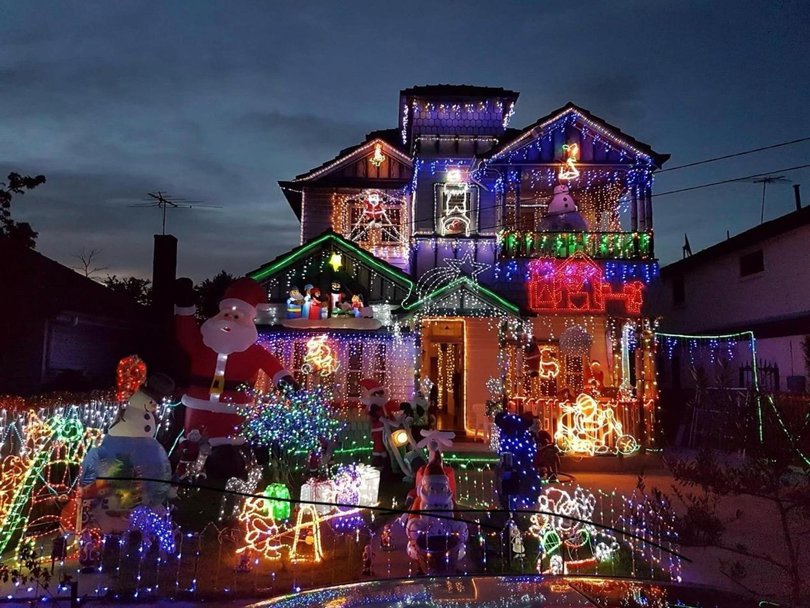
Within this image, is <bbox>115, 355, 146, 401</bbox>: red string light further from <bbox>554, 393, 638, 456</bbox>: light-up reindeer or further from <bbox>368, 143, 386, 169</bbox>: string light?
<bbox>368, 143, 386, 169</bbox>: string light

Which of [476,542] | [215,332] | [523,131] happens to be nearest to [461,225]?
[523,131]

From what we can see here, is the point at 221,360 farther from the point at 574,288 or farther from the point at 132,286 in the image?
the point at 132,286

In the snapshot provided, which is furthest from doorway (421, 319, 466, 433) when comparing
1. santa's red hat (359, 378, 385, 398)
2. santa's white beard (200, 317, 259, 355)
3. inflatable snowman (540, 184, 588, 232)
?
santa's white beard (200, 317, 259, 355)

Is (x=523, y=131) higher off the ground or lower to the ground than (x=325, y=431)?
higher

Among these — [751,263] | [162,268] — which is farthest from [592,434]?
[162,268]

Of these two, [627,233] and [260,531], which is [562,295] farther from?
[260,531]

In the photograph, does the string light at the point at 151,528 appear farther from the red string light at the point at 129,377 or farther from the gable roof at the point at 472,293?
the gable roof at the point at 472,293

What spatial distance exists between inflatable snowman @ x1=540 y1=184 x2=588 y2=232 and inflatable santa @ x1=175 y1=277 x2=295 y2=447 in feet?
28.6

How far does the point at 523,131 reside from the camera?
16016 millimetres

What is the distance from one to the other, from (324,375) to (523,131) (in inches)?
327

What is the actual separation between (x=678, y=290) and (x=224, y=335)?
18.1 metres

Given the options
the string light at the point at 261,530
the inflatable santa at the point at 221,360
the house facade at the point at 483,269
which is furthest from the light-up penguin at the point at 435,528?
the house facade at the point at 483,269

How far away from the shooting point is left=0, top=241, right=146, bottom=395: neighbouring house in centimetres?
1449

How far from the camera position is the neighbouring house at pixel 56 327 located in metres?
14.5
